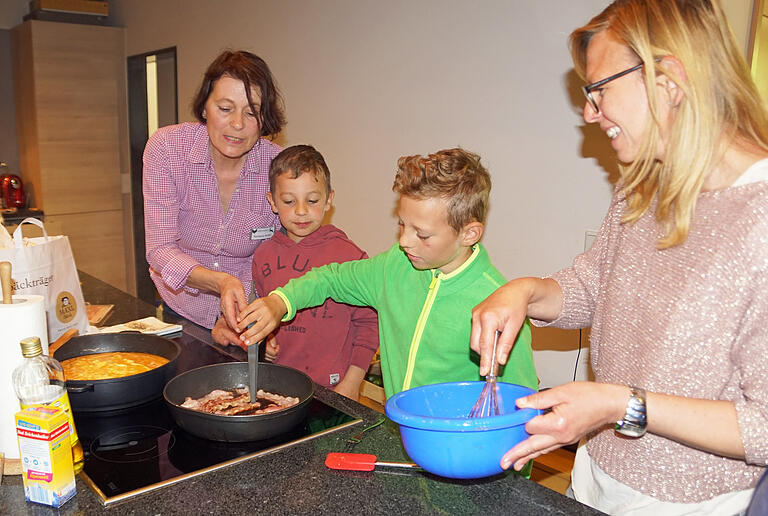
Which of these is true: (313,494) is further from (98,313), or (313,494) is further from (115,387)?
(98,313)

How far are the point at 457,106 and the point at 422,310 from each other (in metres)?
1.50

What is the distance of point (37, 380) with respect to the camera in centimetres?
103

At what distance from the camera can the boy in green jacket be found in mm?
1481

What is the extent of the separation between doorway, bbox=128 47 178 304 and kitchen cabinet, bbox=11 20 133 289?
10 cm

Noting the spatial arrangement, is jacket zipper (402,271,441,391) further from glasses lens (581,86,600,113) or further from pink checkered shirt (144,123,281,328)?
pink checkered shirt (144,123,281,328)

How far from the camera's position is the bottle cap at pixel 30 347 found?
100 centimetres

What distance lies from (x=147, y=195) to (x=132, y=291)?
396 cm

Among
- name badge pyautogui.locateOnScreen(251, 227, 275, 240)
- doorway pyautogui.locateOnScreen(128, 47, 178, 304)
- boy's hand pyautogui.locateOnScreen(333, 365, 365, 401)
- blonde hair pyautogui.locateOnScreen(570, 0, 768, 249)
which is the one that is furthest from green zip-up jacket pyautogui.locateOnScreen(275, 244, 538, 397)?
doorway pyautogui.locateOnScreen(128, 47, 178, 304)

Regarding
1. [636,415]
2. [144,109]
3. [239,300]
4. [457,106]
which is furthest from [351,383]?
[144,109]

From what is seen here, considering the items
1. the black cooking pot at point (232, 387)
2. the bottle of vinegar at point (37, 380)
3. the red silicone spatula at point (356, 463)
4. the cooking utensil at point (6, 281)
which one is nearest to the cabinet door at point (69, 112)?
the black cooking pot at point (232, 387)

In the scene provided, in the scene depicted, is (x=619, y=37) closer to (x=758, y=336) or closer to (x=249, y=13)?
(x=758, y=336)

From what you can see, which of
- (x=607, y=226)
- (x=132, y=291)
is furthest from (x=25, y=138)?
(x=607, y=226)

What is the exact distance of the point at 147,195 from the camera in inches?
77.7

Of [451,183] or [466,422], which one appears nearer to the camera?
[466,422]
